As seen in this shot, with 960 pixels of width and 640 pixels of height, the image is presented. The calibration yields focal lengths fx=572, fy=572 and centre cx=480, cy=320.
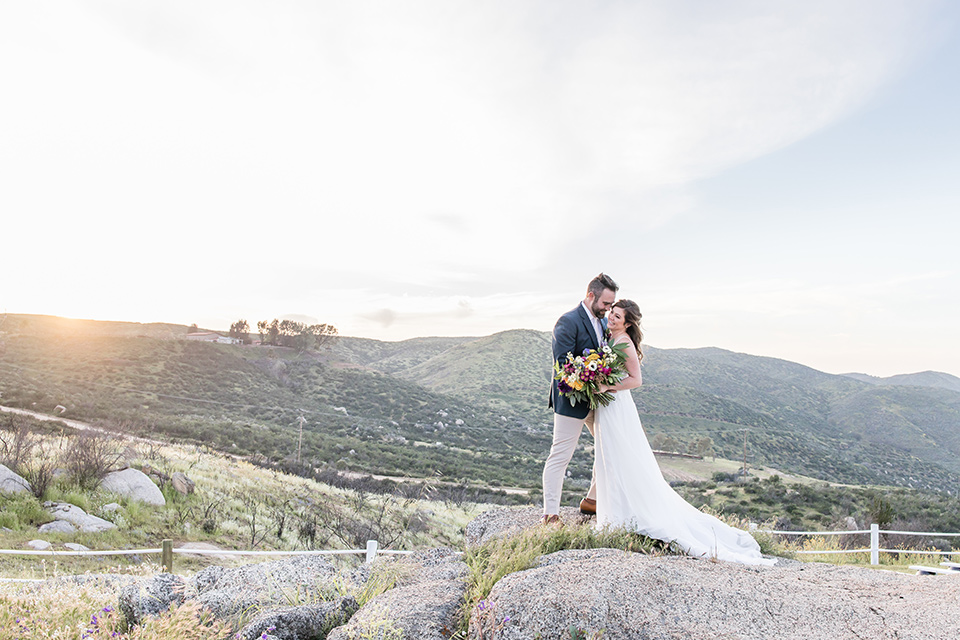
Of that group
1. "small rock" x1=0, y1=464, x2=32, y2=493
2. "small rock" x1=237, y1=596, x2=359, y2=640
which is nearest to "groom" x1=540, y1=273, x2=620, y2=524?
"small rock" x1=237, y1=596, x2=359, y2=640

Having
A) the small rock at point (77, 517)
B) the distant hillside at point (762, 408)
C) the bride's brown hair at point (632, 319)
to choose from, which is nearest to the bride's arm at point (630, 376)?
the bride's brown hair at point (632, 319)

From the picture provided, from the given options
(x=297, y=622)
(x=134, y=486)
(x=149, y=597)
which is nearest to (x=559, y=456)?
(x=297, y=622)

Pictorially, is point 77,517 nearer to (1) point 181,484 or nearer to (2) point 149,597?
(1) point 181,484

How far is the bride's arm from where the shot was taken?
5.57 m

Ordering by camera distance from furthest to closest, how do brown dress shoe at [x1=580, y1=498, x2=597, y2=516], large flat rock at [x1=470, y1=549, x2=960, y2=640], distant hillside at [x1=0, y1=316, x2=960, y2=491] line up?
distant hillside at [x1=0, y1=316, x2=960, y2=491] < brown dress shoe at [x1=580, y1=498, x2=597, y2=516] < large flat rock at [x1=470, y1=549, x2=960, y2=640]

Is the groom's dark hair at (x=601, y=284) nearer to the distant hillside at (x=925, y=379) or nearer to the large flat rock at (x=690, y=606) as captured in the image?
the large flat rock at (x=690, y=606)

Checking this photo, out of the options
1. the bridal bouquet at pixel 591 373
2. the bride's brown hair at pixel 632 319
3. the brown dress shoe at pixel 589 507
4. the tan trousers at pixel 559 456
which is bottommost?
the brown dress shoe at pixel 589 507

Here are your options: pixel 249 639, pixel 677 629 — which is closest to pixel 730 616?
pixel 677 629

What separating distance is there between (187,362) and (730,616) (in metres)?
56.7

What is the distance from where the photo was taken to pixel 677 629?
10.9ft

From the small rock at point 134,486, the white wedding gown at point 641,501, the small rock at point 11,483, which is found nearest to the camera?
the white wedding gown at point 641,501

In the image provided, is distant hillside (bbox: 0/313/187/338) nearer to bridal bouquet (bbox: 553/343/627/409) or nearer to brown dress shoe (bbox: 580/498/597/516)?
brown dress shoe (bbox: 580/498/597/516)

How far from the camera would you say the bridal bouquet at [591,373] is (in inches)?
215

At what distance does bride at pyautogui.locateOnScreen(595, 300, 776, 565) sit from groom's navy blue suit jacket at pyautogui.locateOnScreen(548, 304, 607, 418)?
0.26m
